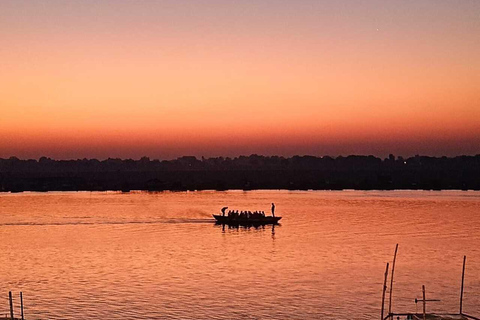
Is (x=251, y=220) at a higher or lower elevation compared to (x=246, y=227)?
higher

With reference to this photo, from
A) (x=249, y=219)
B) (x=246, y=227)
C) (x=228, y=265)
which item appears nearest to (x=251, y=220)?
(x=249, y=219)

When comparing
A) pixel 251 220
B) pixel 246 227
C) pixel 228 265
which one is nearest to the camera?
pixel 228 265

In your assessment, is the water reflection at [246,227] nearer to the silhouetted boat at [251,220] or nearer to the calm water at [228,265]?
the silhouetted boat at [251,220]

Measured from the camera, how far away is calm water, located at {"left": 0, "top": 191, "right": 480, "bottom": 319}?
3131cm

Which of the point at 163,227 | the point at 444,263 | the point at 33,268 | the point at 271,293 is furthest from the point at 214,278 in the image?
the point at 163,227

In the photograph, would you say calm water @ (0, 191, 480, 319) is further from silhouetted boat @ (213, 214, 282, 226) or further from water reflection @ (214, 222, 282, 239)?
silhouetted boat @ (213, 214, 282, 226)

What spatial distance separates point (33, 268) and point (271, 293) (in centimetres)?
1760

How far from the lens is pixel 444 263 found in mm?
44156

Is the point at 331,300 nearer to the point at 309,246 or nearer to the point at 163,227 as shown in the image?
the point at 309,246

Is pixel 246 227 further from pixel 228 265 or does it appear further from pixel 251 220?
pixel 228 265

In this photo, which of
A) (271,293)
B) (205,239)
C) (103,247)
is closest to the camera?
(271,293)

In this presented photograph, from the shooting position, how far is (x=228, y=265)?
44.4 meters

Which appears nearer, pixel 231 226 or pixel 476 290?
pixel 476 290

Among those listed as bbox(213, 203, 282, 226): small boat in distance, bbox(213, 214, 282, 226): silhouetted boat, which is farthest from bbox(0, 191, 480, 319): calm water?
bbox(213, 203, 282, 226): small boat in distance
